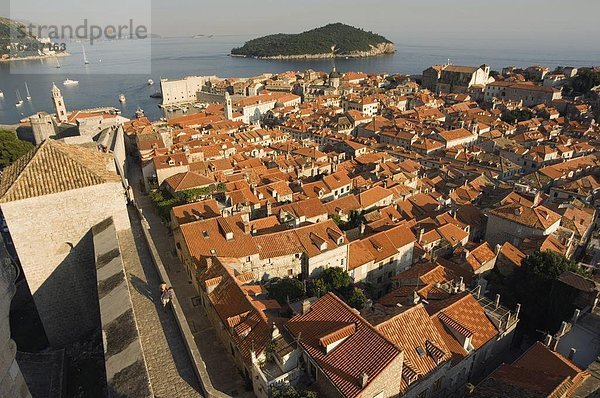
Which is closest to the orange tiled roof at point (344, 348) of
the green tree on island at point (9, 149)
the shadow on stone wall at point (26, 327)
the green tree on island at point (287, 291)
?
the green tree on island at point (287, 291)

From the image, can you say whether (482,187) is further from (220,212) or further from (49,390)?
(49,390)

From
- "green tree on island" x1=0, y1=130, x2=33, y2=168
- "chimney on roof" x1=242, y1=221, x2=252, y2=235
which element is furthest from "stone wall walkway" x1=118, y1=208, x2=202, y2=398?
"green tree on island" x1=0, y1=130, x2=33, y2=168

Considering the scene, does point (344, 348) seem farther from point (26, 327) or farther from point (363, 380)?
point (26, 327)

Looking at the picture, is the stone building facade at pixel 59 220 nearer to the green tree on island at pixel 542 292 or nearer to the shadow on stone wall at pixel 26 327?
the shadow on stone wall at pixel 26 327

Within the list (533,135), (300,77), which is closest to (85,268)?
(533,135)

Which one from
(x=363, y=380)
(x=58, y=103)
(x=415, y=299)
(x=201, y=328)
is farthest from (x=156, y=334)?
(x=58, y=103)

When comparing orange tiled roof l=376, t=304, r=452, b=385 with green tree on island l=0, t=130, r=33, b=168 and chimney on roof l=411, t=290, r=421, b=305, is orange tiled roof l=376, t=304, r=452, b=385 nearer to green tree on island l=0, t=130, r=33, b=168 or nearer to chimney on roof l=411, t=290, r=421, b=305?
chimney on roof l=411, t=290, r=421, b=305
